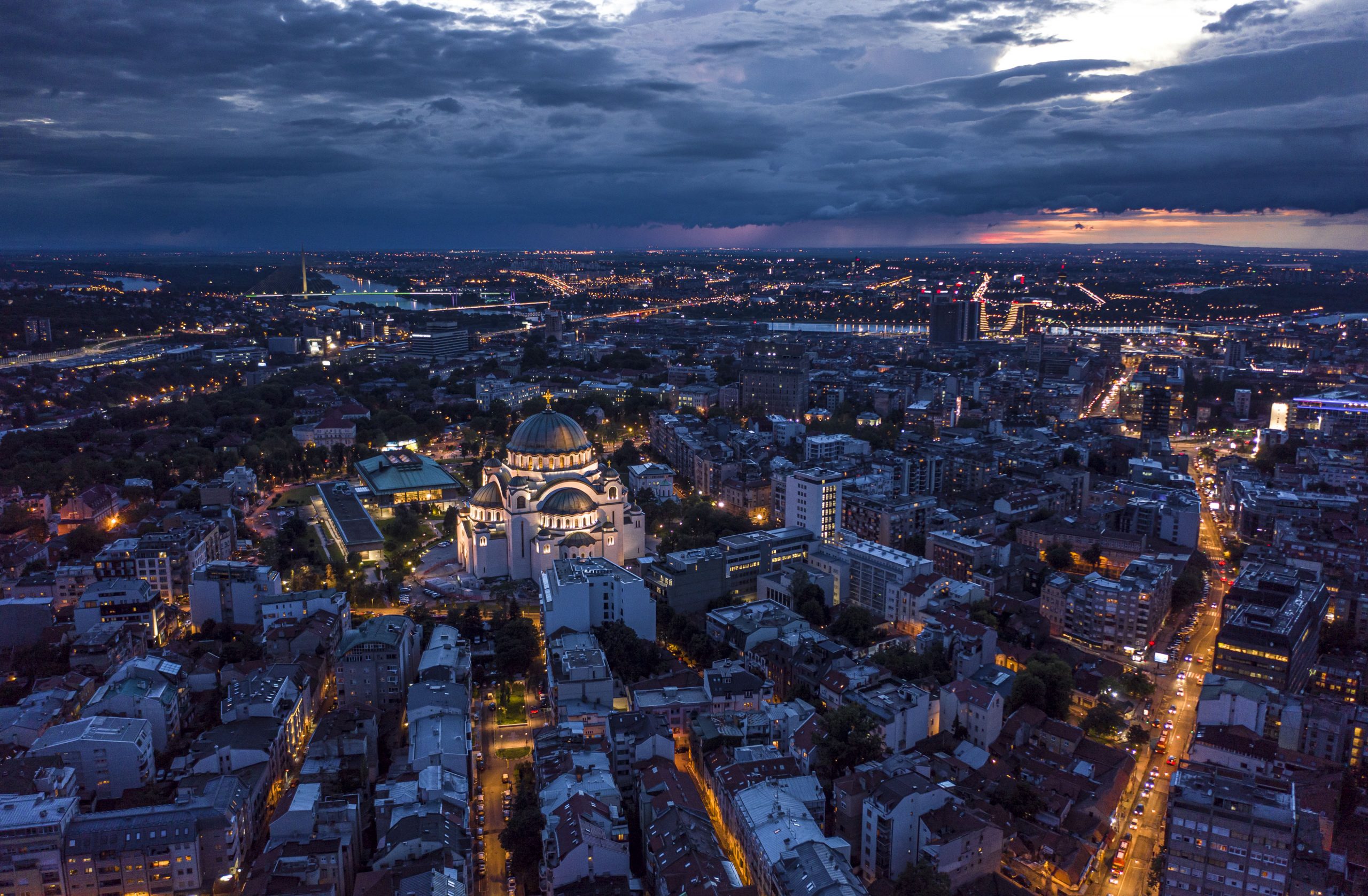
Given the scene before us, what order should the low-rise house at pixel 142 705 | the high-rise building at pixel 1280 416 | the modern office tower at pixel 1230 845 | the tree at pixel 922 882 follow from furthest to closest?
the high-rise building at pixel 1280 416
the low-rise house at pixel 142 705
the modern office tower at pixel 1230 845
the tree at pixel 922 882

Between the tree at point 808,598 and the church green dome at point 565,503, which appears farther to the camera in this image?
the church green dome at point 565,503

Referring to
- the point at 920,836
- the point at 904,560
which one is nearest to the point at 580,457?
the point at 904,560

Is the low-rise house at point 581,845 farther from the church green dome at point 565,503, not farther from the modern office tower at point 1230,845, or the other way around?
the church green dome at point 565,503

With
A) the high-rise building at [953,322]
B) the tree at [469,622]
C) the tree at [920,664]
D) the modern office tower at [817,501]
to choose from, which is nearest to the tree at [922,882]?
the tree at [920,664]

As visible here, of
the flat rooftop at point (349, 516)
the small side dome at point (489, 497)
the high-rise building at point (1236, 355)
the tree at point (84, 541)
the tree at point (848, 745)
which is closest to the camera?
the tree at point (848, 745)

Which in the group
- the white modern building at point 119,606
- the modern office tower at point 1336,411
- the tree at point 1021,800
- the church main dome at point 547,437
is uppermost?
the church main dome at point 547,437

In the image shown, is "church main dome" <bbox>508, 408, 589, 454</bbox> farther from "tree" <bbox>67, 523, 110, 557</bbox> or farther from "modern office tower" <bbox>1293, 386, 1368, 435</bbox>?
"modern office tower" <bbox>1293, 386, 1368, 435</bbox>

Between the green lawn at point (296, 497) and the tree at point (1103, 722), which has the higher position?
the green lawn at point (296, 497)

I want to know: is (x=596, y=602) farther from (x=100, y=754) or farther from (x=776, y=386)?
(x=776, y=386)
